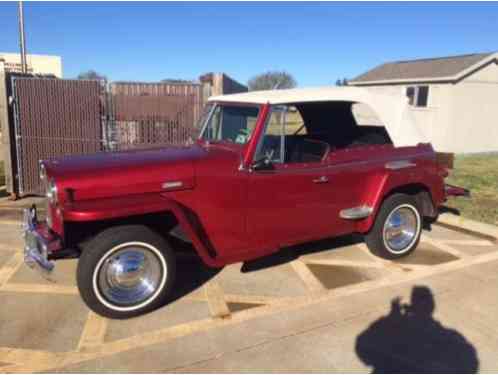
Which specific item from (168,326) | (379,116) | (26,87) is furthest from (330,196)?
(26,87)

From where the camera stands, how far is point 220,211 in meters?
3.87

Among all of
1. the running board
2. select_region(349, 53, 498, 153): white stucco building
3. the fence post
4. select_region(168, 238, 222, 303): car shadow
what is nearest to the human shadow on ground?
the running board

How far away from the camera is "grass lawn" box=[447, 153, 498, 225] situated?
7148 millimetres

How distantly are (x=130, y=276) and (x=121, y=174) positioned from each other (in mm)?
900

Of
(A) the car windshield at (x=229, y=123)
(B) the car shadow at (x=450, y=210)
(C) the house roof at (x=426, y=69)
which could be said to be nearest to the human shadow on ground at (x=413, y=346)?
(A) the car windshield at (x=229, y=123)

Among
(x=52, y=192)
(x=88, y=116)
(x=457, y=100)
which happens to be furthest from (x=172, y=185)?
(x=457, y=100)

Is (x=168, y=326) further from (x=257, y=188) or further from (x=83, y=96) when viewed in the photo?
(x=83, y=96)

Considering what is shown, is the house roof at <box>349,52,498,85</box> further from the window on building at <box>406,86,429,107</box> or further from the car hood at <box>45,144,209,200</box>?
the car hood at <box>45,144,209,200</box>

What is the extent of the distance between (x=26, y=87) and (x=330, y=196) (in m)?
5.92

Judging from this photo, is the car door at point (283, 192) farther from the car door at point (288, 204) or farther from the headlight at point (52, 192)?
the headlight at point (52, 192)

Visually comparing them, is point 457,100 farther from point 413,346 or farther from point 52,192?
point 52,192

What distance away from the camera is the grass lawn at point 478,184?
715cm

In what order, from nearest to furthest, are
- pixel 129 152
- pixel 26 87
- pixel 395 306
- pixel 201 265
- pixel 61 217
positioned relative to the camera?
pixel 61 217 < pixel 395 306 < pixel 129 152 < pixel 201 265 < pixel 26 87

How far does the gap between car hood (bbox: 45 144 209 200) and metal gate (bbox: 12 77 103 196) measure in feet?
13.5
